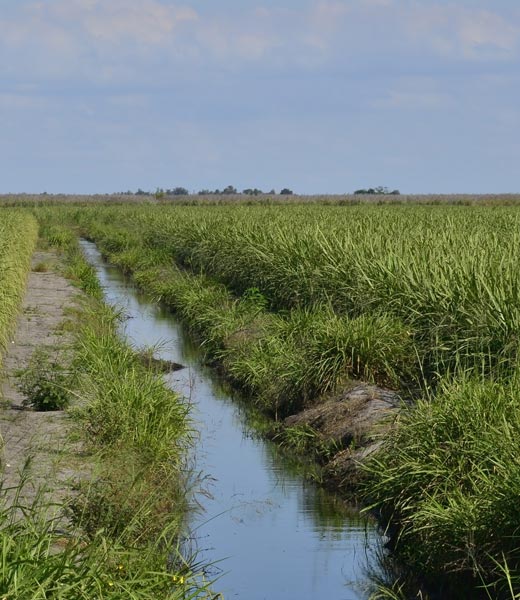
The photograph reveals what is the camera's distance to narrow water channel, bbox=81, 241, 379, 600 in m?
8.02

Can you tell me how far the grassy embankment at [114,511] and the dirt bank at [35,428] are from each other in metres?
0.21

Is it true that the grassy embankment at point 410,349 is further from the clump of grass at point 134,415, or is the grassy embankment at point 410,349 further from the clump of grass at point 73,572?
the clump of grass at point 73,572

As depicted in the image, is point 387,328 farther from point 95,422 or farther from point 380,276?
point 95,422

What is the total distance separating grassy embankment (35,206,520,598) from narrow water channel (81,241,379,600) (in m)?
0.42

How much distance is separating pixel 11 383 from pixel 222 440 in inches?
102

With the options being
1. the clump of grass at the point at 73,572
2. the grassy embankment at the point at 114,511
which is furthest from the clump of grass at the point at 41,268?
the clump of grass at the point at 73,572

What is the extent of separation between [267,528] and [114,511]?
2.40m

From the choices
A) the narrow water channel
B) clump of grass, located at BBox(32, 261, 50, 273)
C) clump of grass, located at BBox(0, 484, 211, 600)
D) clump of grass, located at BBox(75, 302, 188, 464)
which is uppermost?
clump of grass, located at BBox(0, 484, 211, 600)

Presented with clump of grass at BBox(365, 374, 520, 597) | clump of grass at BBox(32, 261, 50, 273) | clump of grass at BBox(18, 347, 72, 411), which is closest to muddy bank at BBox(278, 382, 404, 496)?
clump of grass at BBox(365, 374, 520, 597)

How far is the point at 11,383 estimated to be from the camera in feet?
42.1

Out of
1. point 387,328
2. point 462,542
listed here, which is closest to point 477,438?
point 462,542

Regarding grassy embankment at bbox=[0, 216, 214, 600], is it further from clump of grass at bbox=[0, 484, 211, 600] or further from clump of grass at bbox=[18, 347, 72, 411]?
clump of grass at bbox=[18, 347, 72, 411]

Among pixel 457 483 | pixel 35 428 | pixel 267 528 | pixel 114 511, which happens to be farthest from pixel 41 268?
pixel 114 511

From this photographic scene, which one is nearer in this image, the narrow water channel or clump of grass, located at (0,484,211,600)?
clump of grass, located at (0,484,211,600)
